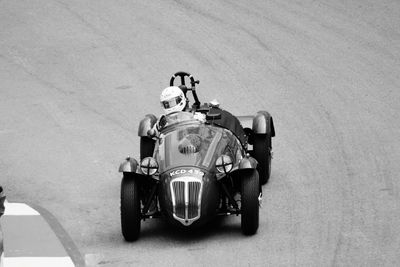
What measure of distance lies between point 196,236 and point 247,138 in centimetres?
235

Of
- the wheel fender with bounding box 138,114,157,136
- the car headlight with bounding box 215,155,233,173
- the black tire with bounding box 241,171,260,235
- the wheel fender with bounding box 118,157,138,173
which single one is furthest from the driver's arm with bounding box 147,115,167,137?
the black tire with bounding box 241,171,260,235

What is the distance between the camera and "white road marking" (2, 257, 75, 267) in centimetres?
1246

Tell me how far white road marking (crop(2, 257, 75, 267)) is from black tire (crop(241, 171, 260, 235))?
2.00 meters

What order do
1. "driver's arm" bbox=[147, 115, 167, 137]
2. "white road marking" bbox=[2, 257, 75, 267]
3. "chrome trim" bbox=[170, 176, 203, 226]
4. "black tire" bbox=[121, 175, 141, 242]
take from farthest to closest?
"driver's arm" bbox=[147, 115, 167, 137] < "black tire" bbox=[121, 175, 141, 242] < "chrome trim" bbox=[170, 176, 203, 226] < "white road marking" bbox=[2, 257, 75, 267]

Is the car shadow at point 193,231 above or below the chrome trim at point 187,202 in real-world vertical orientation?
below

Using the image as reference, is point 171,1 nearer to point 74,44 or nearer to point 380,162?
point 74,44

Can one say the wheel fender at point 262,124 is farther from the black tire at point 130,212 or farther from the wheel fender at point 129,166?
the black tire at point 130,212

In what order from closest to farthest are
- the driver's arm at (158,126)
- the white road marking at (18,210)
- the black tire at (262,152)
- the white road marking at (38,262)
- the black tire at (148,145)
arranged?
the white road marking at (38,262), the white road marking at (18,210), the driver's arm at (158,126), the black tire at (262,152), the black tire at (148,145)

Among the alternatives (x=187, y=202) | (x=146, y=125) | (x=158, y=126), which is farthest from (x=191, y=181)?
(x=146, y=125)

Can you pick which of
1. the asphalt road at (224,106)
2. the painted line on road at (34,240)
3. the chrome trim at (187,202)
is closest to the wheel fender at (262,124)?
the asphalt road at (224,106)

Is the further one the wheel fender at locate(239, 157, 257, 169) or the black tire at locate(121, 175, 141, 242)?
the wheel fender at locate(239, 157, 257, 169)

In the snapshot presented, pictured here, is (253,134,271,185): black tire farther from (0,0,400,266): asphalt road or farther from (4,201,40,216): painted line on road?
(4,201,40,216): painted line on road

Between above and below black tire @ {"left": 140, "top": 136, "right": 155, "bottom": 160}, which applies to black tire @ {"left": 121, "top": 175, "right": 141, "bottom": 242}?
below

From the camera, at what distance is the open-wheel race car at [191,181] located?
13008mm
